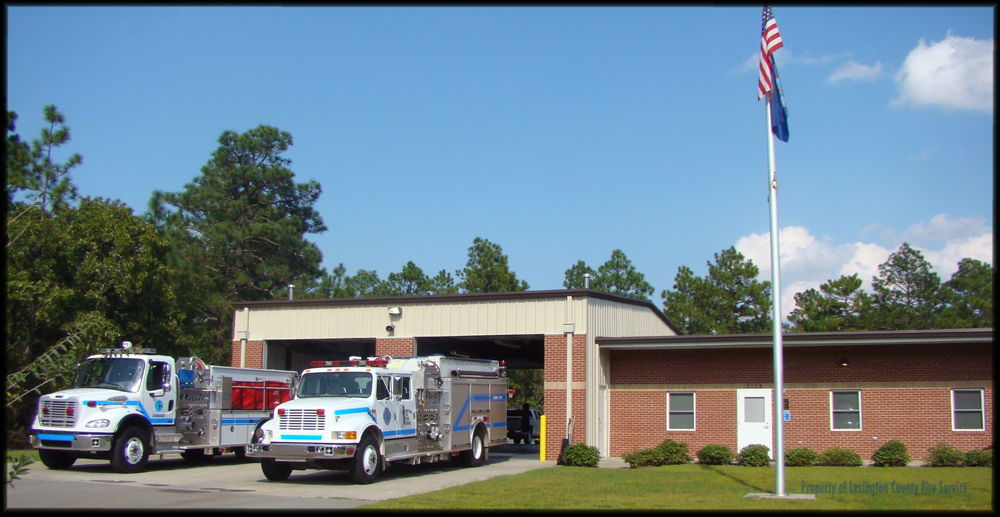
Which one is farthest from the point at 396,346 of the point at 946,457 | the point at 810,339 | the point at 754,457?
the point at 946,457

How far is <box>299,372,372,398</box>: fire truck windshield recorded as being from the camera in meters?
17.5

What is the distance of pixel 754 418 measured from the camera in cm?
2355

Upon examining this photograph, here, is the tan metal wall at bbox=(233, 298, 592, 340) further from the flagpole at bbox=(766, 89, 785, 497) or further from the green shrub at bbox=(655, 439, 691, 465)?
the flagpole at bbox=(766, 89, 785, 497)

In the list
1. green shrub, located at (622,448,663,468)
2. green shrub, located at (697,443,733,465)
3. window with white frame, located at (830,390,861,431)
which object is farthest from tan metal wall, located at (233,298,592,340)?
window with white frame, located at (830,390,861,431)

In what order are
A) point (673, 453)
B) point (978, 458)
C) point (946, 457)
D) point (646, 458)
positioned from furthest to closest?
point (673, 453)
point (646, 458)
point (946, 457)
point (978, 458)

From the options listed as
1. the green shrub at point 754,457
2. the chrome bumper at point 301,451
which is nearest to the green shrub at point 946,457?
the green shrub at point 754,457

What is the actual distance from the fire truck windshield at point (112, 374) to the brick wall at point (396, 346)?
8165 mm

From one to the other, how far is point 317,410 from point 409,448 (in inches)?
108

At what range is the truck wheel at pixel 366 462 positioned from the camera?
53.9 feet

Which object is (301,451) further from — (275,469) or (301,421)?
(275,469)

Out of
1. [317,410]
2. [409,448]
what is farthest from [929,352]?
[317,410]

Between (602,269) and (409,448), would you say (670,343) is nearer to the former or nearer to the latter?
(409,448)

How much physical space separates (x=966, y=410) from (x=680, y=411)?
734 centimetres

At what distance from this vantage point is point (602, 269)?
5844cm
